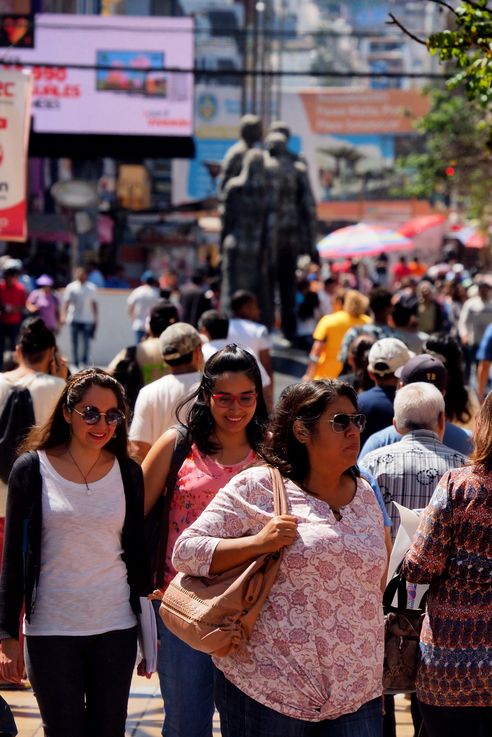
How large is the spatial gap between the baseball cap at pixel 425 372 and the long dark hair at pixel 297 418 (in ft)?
7.91

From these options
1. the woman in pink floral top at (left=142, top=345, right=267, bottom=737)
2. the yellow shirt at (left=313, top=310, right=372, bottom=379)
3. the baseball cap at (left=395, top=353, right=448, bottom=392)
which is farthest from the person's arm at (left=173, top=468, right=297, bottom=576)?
the yellow shirt at (left=313, top=310, right=372, bottom=379)

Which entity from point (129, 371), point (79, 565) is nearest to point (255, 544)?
point (79, 565)

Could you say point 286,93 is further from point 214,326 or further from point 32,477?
point 32,477

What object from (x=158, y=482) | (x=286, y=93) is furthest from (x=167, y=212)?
(x=158, y=482)

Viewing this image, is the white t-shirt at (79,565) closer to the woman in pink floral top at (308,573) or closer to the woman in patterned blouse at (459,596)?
the woman in pink floral top at (308,573)

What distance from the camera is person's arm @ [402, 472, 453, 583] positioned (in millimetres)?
3947

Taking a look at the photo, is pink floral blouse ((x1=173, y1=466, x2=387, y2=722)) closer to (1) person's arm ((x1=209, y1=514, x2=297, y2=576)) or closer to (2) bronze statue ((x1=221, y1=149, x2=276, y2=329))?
Answer: (1) person's arm ((x1=209, y1=514, x2=297, y2=576))

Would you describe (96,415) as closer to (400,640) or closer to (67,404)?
(67,404)

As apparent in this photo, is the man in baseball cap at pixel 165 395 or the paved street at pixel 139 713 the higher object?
the man in baseball cap at pixel 165 395

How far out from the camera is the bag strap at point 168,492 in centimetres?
496

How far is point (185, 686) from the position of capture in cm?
486

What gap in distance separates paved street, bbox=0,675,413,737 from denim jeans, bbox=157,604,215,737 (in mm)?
1369

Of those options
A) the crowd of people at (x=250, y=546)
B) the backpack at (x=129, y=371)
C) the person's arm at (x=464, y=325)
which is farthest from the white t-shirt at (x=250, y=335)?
the person's arm at (x=464, y=325)

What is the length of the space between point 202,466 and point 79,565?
599 mm
